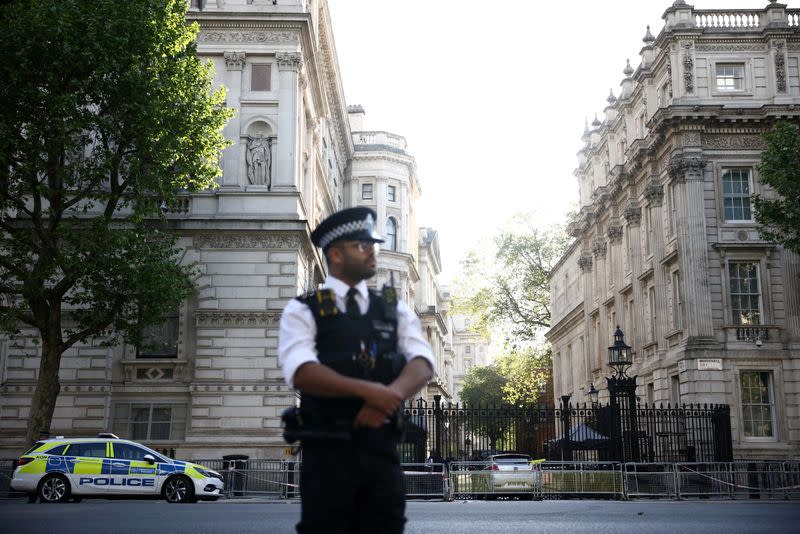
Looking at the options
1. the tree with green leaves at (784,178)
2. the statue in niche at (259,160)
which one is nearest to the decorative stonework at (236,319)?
the statue in niche at (259,160)

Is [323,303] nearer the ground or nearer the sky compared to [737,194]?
nearer the ground

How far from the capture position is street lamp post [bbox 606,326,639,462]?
83.9ft

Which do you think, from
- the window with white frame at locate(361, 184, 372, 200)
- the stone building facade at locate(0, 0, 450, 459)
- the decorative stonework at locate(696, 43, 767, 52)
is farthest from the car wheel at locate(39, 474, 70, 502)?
the window with white frame at locate(361, 184, 372, 200)

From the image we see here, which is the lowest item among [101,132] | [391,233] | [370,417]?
[370,417]

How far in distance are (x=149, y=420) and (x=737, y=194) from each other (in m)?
22.7

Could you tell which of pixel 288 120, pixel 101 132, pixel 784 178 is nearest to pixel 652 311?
pixel 784 178

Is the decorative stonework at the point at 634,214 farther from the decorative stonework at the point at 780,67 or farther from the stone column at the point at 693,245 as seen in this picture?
the decorative stonework at the point at 780,67

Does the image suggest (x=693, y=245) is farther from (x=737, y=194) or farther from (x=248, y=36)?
(x=248, y=36)

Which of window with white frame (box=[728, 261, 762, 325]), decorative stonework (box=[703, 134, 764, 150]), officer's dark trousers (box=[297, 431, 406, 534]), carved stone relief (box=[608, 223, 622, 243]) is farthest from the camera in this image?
carved stone relief (box=[608, 223, 622, 243])

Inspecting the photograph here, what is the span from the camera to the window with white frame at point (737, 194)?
34.6 m

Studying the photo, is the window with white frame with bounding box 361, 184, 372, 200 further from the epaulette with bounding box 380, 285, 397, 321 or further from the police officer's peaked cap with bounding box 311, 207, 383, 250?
the epaulette with bounding box 380, 285, 397, 321

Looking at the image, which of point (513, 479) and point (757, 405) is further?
point (757, 405)

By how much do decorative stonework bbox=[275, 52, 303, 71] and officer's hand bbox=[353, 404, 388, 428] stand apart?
88.7 feet

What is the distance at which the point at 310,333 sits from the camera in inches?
168
